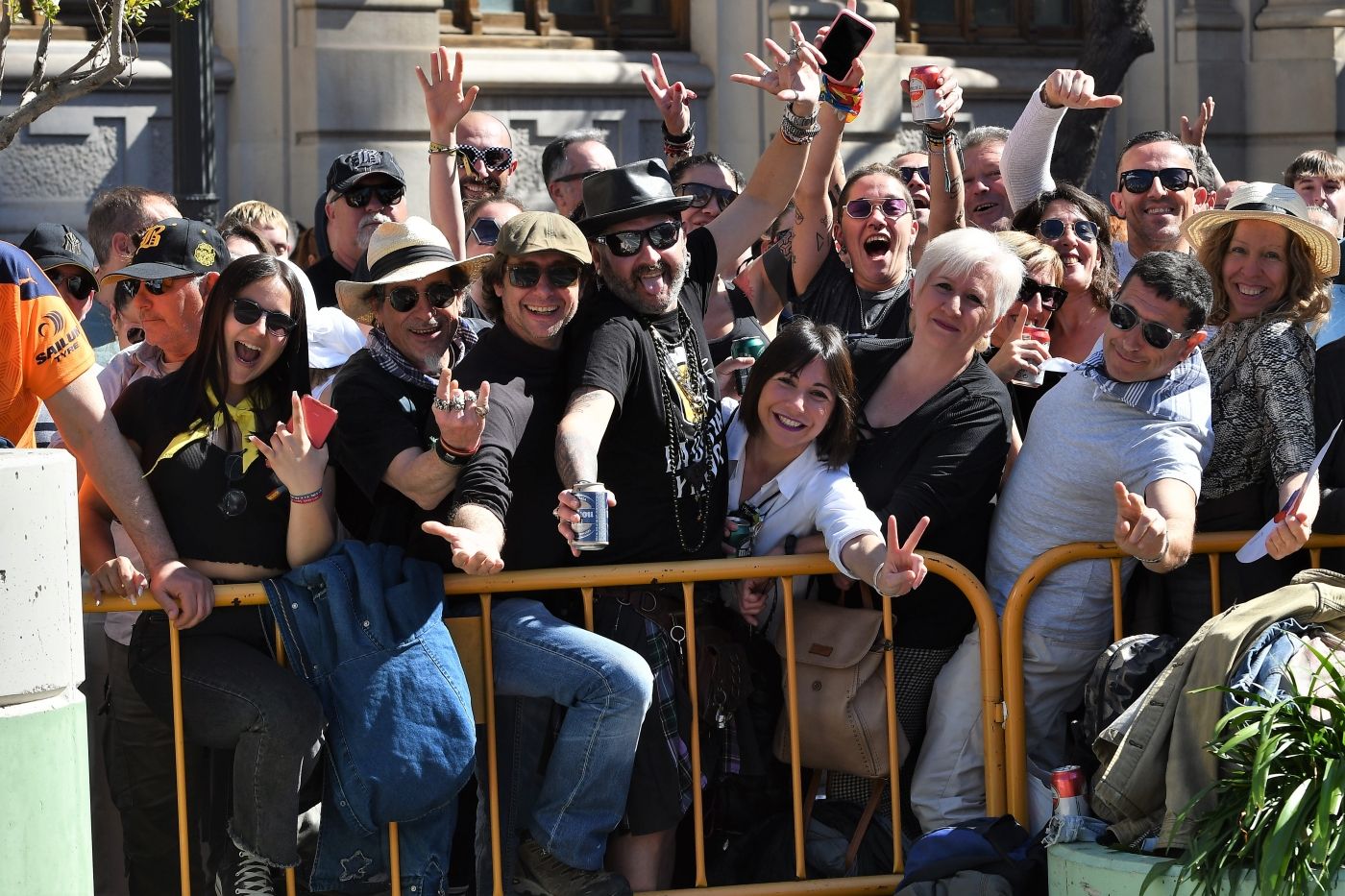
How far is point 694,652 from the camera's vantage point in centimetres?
477

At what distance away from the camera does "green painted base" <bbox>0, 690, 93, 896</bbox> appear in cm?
336

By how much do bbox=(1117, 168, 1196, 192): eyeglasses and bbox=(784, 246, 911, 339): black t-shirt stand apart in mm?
1091

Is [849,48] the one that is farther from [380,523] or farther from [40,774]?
[40,774]

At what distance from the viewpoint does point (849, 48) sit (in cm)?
595

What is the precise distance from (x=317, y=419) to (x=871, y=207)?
2.28 meters

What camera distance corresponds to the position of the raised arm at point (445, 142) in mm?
6195

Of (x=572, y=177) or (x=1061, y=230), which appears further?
(x=572, y=177)

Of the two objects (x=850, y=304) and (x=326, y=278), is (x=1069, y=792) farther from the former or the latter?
(x=326, y=278)

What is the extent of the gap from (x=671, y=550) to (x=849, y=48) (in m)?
2.04

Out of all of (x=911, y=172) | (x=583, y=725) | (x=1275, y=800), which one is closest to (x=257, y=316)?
(x=583, y=725)

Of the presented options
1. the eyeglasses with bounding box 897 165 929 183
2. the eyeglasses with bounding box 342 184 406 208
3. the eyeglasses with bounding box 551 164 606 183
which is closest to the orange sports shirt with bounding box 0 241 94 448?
the eyeglasses with bounding box 342 184 406 208

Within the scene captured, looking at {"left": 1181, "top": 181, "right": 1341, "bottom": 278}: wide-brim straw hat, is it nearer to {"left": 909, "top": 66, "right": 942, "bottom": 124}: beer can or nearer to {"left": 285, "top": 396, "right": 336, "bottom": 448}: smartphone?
{"left": 909, "top": 66, "right": 942, "bottom": 124}: beer can

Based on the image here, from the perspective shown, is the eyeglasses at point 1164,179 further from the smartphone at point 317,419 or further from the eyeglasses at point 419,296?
the smartphone at point 317,419

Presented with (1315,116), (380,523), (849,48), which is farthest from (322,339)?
(1315,116)
